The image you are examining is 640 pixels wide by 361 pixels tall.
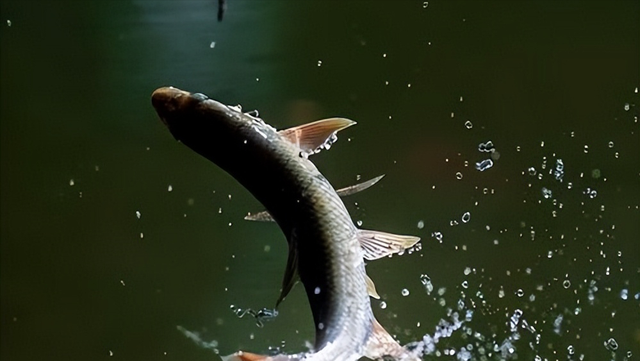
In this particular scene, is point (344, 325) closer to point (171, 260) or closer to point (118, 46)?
point (171, 260)

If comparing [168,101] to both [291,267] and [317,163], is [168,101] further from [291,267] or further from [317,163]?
[317,163]

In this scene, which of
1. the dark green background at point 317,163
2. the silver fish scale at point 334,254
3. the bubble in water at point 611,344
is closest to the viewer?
the silver fish scale at point 334,254

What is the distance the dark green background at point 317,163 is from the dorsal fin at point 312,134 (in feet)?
2.83

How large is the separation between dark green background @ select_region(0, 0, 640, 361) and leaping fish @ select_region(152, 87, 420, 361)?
2.82ft

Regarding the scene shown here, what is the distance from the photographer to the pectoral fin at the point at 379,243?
829 mm

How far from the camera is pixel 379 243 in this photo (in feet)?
2.75

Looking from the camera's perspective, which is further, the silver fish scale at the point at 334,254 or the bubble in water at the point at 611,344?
the bubble in water at the point at 611,344

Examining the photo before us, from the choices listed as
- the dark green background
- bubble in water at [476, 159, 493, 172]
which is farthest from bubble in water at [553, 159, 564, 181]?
bubble in water at [476, 159, 493, 172]

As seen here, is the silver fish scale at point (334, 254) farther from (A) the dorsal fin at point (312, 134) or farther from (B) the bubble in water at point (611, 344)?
(B) the bubble in water at point (611, 344)

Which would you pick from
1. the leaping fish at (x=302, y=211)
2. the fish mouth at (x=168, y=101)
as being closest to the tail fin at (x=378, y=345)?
the leaping fish at (x=302, y=211)

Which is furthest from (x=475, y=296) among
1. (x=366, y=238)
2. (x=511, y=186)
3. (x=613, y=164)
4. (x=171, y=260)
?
(x=366, y=238)

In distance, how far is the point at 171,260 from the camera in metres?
1.82

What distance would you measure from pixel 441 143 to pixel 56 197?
85cm

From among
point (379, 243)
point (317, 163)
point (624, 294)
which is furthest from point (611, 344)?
point (379, 243)
